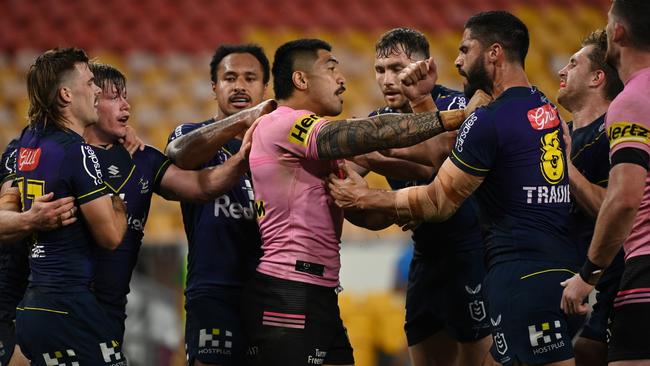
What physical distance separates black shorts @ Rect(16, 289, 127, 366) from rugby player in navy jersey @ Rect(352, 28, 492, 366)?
2.28m

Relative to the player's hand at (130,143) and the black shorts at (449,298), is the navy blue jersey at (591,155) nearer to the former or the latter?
the black shorts at (449,298)

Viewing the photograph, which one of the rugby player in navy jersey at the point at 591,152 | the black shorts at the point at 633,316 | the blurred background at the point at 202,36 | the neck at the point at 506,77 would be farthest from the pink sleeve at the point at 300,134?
the blurred background at the point at 202,36

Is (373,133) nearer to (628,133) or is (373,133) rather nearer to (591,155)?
(628,133)

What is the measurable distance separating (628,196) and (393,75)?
103 inches

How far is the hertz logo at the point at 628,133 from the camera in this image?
15.8ft

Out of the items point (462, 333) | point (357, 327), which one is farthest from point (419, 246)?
point (357, 327)

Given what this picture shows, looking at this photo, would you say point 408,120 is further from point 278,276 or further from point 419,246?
point 419,246

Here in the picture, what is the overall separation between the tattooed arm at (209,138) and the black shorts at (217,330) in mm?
929

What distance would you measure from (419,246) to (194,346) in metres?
1.80

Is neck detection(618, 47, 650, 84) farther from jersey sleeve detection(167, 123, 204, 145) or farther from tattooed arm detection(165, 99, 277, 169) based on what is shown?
jersey sleeve detection(167, 123, 204, 145)

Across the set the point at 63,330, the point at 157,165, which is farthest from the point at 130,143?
the point at 63,330

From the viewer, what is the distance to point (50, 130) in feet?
19.1

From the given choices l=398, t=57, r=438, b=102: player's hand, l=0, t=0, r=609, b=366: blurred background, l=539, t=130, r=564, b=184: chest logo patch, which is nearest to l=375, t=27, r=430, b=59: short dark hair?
l=398, t=57, r=438, b=102: player's hand

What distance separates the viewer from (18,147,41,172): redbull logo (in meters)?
5.71
